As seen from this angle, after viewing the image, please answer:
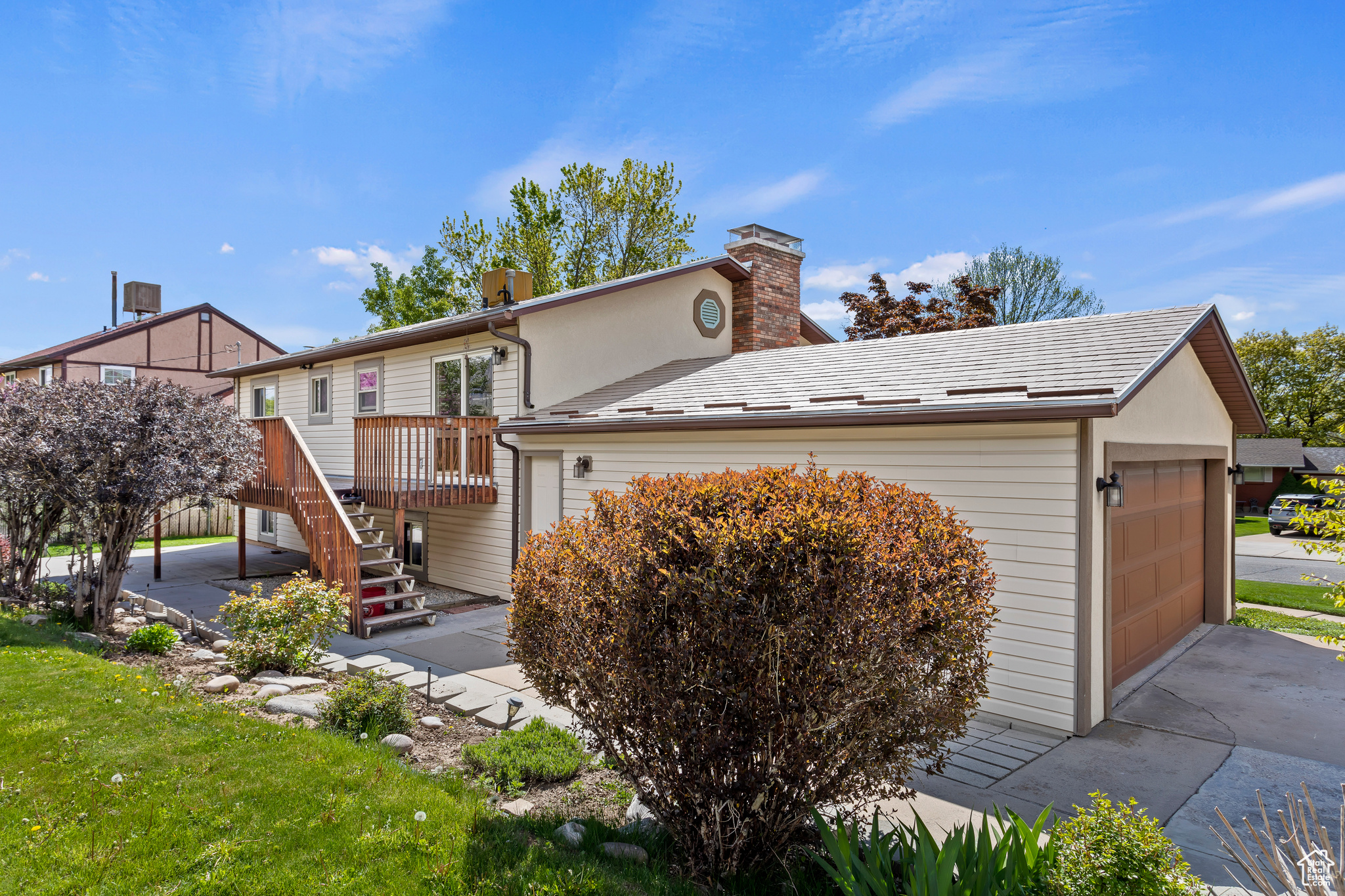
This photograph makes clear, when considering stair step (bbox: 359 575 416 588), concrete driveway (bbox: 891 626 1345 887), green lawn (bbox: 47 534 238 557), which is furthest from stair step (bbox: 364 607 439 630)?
green lawn (bbox: 47 534 238 557)

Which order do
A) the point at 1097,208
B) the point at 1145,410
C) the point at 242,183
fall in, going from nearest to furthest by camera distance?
1. the point at 1145,410
2. the point at 242,183
3. the point at 1097,208

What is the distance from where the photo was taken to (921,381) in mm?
7609

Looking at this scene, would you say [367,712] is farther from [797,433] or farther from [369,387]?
[369,387]

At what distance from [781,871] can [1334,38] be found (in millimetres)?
11340

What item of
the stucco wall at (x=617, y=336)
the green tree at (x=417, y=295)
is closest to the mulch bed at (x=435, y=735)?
the stucco wall at (x=617, y=336)

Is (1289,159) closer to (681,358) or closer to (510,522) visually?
(681,358)

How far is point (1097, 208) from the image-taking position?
2106 centimetres

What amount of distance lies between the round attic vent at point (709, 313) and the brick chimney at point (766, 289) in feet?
1.34

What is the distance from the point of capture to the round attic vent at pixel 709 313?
13.5 metres

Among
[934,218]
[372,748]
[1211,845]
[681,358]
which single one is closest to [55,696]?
[372,748]

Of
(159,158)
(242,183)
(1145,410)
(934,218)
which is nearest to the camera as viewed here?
(1145,410)

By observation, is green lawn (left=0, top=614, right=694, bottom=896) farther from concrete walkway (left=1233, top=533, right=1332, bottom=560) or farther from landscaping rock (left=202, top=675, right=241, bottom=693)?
concrete walkway (left=1233, top=533, right=1332, bottom=560)

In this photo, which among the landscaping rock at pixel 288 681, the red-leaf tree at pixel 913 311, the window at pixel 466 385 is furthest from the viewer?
the red-leaf tree at pixel 913 311

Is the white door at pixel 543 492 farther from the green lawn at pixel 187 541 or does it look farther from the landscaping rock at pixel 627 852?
the green lawn at pixel 187 541
